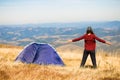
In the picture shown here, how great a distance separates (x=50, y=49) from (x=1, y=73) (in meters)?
8.07

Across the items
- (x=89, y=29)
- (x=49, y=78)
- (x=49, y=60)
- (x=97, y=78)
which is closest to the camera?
(x=49, y=78)

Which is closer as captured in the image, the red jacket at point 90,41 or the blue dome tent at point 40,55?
the red jacket at point 90,41

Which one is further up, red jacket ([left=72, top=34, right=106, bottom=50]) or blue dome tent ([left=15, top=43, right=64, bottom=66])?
red jacket ([left=72, top=34, right=106, bottom=50])

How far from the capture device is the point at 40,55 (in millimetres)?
17375

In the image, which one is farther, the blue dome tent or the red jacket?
the blue dome tent

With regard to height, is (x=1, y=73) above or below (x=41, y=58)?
above

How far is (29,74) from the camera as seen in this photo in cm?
1021

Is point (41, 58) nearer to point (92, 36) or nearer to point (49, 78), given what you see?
point (92, 36)

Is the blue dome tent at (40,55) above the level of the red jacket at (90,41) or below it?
below

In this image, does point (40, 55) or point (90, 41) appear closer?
point (90, 41)

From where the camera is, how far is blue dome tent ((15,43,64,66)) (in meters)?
17.2

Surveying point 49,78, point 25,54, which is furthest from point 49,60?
point 49,78

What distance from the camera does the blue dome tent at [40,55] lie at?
56.3 feet

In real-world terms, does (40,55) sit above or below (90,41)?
below
